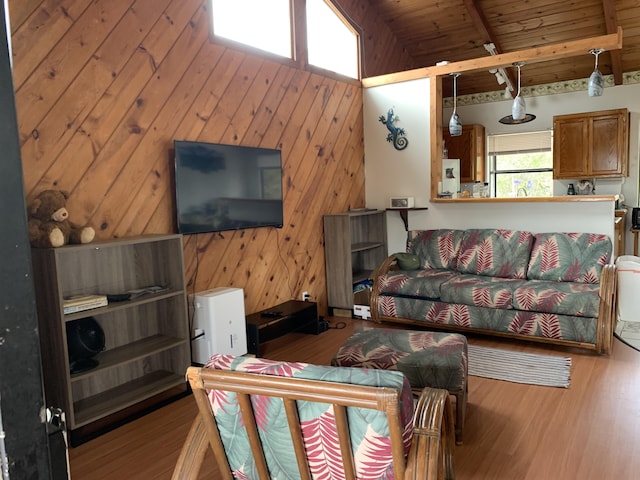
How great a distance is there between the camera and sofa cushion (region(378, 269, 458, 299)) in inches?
168

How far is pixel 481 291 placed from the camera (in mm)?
3988

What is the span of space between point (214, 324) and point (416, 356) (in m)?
1.43

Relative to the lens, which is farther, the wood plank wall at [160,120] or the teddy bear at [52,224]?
the wood plank wall at [160,120]

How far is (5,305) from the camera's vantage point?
3.00 feet

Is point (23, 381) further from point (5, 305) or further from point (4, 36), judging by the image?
point (4, 36)

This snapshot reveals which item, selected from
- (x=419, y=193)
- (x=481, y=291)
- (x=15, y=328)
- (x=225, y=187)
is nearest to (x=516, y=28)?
(x=419, y=193)

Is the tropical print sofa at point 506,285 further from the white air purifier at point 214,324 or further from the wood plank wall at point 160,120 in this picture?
the white air purifier at point 214,324

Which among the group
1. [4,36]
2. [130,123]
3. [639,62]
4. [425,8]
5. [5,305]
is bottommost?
[5,305]

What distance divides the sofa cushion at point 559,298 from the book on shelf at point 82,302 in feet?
9.69

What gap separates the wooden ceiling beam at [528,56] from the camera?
4102 mm

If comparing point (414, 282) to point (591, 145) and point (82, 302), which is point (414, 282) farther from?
point (591, 145)

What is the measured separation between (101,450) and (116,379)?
65 centimetres

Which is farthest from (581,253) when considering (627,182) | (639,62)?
(639,62)

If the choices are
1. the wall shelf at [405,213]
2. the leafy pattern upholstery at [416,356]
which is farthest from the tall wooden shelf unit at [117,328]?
the wall shelf at [405,213]
